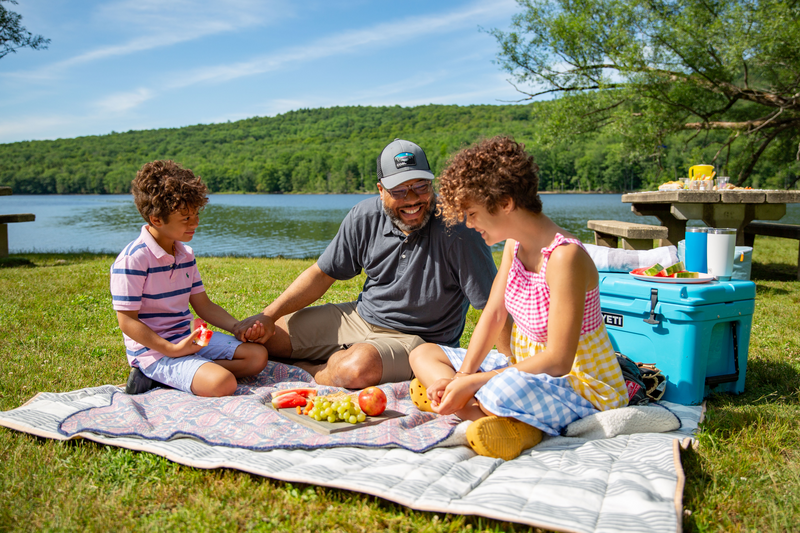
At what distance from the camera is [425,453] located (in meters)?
2.38

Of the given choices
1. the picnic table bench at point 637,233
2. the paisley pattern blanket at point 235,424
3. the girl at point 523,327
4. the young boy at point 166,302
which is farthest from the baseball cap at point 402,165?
the picnic table bench at point 637,233

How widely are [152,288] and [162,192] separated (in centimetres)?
58

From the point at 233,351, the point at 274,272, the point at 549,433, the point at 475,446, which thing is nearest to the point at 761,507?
the point at 549,433

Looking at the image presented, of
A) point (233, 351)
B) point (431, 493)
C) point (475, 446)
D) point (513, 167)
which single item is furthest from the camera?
point (233, 351)

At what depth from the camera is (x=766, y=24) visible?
32.3 feet

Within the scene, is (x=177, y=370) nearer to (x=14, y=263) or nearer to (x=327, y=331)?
(x=327, y=331)

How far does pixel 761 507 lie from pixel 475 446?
107 cm

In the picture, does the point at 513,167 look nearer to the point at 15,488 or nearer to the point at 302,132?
the point at 15,488

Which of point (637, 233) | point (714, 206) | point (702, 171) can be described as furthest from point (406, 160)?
point (702, 171)

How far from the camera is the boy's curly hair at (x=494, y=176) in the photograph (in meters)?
2.55

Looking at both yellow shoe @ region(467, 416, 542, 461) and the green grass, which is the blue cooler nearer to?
the green grass

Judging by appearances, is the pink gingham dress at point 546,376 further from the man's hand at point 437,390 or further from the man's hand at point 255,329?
the man's hand at point 255,329

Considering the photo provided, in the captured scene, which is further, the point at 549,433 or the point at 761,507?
the point at 549,433

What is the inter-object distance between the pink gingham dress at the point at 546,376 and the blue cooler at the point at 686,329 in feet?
1.66
